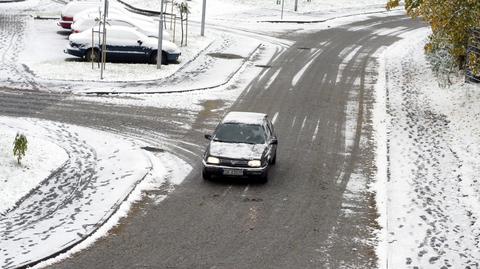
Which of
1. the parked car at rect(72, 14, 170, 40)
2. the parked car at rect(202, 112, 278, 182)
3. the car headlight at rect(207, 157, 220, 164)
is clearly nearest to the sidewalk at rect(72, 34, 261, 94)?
the parked car at rect(72, 14, 170, 40)

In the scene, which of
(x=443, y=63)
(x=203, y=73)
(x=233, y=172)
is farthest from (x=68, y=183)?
(x=443, y=63)

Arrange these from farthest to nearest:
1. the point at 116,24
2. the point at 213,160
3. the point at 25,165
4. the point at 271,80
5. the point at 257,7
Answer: the point at 257,7 → the point at 116,24 → the point at 271,80 → the point at 25,165 → the point at 213,160

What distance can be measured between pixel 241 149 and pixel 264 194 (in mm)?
1371

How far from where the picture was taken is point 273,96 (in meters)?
27.9

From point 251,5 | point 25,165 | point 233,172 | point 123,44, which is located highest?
point 251,5

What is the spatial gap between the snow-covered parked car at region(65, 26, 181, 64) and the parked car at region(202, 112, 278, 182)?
14087mm

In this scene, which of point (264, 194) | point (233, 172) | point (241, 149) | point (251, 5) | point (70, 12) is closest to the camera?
point (264, 194)

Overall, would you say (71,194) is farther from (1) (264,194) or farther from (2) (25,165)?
(1) (264,194)

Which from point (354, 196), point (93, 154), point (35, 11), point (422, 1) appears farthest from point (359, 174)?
point (35, 11)

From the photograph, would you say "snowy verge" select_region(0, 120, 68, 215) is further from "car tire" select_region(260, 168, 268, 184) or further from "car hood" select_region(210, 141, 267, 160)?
"car tire" select_region(260, 168, 268, 184)

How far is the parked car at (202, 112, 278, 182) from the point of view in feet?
56.3

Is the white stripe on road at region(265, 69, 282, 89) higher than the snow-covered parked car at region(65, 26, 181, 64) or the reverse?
the reverse

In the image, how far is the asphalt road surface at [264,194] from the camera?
13.3 m

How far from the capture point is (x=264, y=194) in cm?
1695
